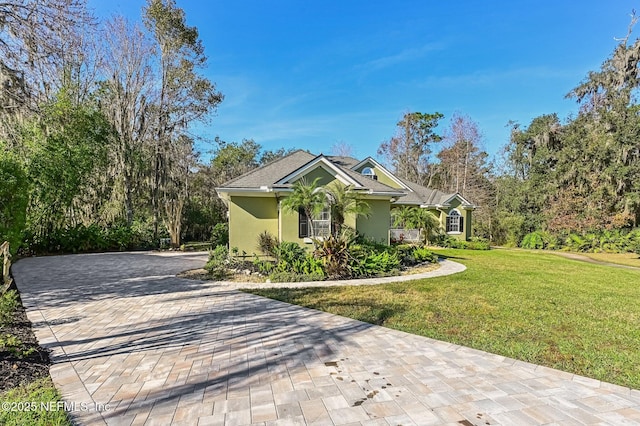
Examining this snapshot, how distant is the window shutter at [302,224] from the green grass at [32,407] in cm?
895

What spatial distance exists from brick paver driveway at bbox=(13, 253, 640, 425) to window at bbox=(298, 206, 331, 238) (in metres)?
6.11

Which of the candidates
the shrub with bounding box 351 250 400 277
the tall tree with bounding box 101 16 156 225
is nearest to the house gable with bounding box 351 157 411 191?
the shrub with bounding box 351 250 400 277

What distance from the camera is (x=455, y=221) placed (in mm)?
21594

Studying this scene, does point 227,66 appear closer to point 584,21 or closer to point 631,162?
point 584,21

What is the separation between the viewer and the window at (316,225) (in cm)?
1184

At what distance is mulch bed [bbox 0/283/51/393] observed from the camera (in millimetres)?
3236

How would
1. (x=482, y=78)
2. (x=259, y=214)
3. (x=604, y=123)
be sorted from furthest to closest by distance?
(x=604, y=123)
(x=482, y=78)
(x=259, y=214)

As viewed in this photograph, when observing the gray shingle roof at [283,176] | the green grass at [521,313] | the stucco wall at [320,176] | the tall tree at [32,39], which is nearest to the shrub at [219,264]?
the gray shingle roof at [283,176]

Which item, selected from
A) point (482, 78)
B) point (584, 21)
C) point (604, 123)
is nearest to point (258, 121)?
point (482, 78)

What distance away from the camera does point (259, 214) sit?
11.9 meters

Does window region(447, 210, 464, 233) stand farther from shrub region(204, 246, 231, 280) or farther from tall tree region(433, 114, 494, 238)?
shrub region(204, 246, 231, 280)

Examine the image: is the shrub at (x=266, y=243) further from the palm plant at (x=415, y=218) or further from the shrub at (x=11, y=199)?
the palm plant at (x=415, y=218)

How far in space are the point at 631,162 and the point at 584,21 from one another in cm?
1483

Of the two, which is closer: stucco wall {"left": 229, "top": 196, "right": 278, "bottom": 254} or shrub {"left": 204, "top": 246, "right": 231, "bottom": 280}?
shrub {"left": 204, "top": 246, "right": 231, "bottom": 280}
